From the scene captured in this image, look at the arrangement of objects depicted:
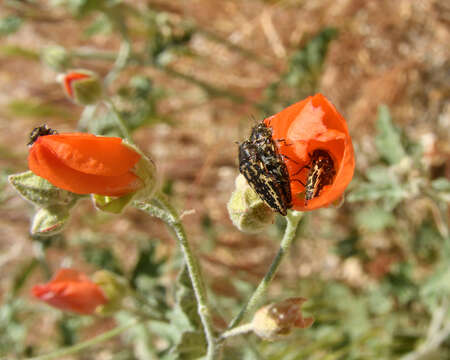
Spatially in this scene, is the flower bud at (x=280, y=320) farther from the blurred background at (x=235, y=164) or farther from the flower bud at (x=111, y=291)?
→ the flower bud at (x=111, y=291)

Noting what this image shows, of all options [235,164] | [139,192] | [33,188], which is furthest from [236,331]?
[235,164]

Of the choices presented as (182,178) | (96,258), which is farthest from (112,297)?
(182,178)

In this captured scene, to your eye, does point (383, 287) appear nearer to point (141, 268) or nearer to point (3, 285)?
point (141, 268)

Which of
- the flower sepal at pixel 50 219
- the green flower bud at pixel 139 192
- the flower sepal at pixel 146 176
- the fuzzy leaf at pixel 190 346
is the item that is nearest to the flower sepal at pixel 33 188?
the flower sepal at pixel 50 219

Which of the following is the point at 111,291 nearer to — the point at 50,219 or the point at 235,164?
the point at 50,219

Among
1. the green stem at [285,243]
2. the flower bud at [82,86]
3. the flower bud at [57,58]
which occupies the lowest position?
the green stem at [285,243]

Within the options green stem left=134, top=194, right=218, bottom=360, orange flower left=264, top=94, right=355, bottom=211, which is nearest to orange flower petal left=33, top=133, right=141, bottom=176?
green stem left=134, top=194, right=218, bottom=360

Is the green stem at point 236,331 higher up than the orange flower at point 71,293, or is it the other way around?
the orange flower at point 71,293
